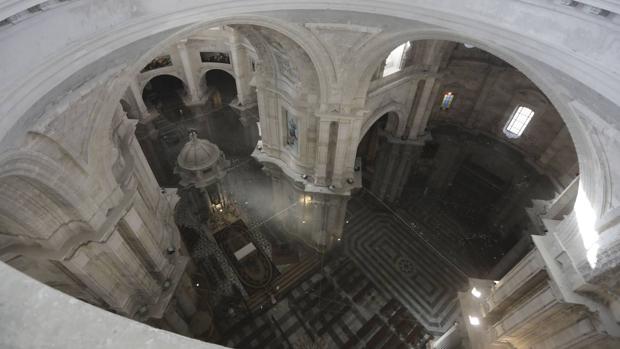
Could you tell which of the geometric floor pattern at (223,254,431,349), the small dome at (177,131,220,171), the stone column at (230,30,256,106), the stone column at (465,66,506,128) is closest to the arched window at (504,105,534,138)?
the stone column at (465,66,506,128)

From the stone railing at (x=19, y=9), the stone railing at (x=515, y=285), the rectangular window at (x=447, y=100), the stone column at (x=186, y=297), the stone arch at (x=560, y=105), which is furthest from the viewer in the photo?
the rectangular window at (x=447, y=100)

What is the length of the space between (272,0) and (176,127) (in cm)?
1502

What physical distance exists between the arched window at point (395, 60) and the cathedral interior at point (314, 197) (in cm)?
9

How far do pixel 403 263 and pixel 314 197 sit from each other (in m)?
5.25

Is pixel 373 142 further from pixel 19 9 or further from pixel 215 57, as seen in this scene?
pixel 19 9

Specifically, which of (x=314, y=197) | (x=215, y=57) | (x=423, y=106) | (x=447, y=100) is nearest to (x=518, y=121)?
(x=447, y=100)

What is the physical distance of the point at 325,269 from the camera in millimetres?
14227

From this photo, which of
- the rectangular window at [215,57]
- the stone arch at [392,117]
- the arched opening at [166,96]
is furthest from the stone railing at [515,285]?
the arched opening at [166,96]

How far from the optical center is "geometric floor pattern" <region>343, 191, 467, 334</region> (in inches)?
516

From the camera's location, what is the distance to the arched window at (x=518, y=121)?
53.2ft

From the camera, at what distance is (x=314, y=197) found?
42.4 feet

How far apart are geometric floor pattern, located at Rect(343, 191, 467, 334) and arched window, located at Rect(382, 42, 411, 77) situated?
650 cm

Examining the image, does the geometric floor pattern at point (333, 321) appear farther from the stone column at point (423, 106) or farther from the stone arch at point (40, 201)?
the stone arch at point (40, 201)

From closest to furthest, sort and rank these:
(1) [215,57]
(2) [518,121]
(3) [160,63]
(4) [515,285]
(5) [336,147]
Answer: (4) [515,285] < (5) [336,147] < (2) [518,121] < (3) [160,63] < (1) [215,57]
